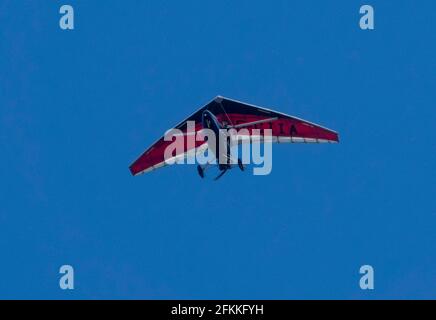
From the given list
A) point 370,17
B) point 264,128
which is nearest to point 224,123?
point 264,128
